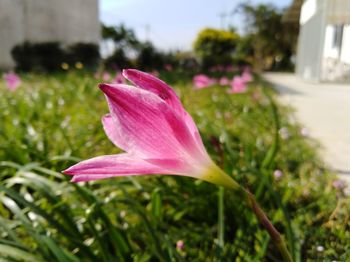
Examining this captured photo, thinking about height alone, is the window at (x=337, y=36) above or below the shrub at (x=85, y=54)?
above

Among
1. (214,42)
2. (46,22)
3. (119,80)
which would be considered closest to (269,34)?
(214,42)

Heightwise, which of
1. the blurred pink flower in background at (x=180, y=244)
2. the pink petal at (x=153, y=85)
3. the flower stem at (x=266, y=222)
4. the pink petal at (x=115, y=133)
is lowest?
the blurred pink flower in background at (x=180, y=244)

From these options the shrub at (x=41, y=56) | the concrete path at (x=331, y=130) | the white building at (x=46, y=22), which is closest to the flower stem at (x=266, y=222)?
the concrete path at (x=331, y=130)

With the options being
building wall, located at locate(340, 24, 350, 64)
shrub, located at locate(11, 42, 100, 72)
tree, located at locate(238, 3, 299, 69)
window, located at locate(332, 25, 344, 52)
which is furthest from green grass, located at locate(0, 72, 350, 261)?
tree, located at locate(238, 3, 299, 69)

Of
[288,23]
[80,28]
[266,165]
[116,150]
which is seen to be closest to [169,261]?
[266,165]

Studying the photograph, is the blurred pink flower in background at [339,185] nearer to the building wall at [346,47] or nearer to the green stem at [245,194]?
the green stem at [245,194]

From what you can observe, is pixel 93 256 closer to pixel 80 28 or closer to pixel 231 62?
pixel 80 28
